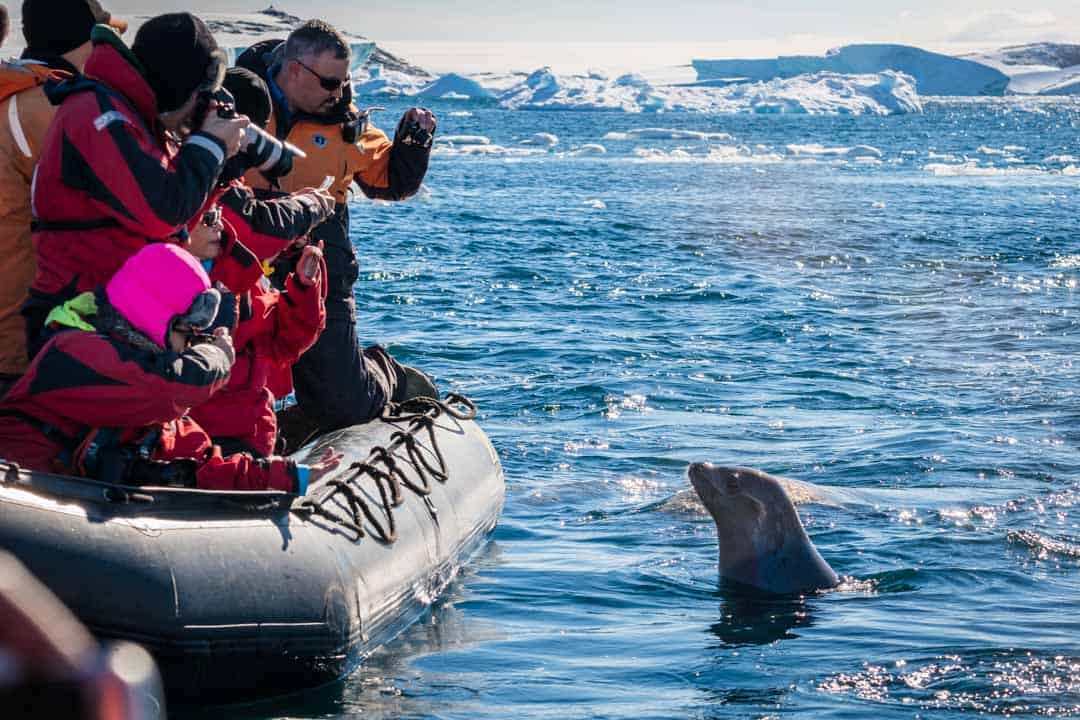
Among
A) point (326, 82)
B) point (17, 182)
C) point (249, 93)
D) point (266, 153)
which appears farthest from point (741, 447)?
point (17, 182)

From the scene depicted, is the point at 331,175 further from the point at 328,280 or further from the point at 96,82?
the point at 96,82

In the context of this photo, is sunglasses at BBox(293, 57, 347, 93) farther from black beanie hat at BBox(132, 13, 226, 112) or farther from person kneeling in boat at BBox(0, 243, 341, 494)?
person kneeling in boat at BBox(0, 243, 341, 494)

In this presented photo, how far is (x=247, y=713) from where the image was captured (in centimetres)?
463

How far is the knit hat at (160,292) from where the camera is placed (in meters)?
4.31

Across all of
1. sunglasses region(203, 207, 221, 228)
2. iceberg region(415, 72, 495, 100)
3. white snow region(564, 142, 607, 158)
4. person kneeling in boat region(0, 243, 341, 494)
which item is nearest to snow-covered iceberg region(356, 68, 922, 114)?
iceberg region(415, 72, 495, 100)

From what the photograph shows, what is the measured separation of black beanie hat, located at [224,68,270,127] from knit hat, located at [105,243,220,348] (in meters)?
1.14

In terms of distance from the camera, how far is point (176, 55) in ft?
14.5

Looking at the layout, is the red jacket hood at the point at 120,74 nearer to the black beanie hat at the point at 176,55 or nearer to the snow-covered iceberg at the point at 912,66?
the black beanie hat at the point at 176,55

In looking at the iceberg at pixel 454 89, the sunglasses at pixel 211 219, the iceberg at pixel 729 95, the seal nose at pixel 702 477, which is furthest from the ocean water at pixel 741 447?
the iceberg at pixel 454 89

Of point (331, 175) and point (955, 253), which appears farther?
point (955, 253)

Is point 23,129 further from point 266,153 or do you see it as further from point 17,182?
point 266,153

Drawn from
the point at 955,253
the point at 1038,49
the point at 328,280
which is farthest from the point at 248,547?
the point at 1038,49

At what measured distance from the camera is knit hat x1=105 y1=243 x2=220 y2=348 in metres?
4.31

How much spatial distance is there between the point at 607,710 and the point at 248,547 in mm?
1390
